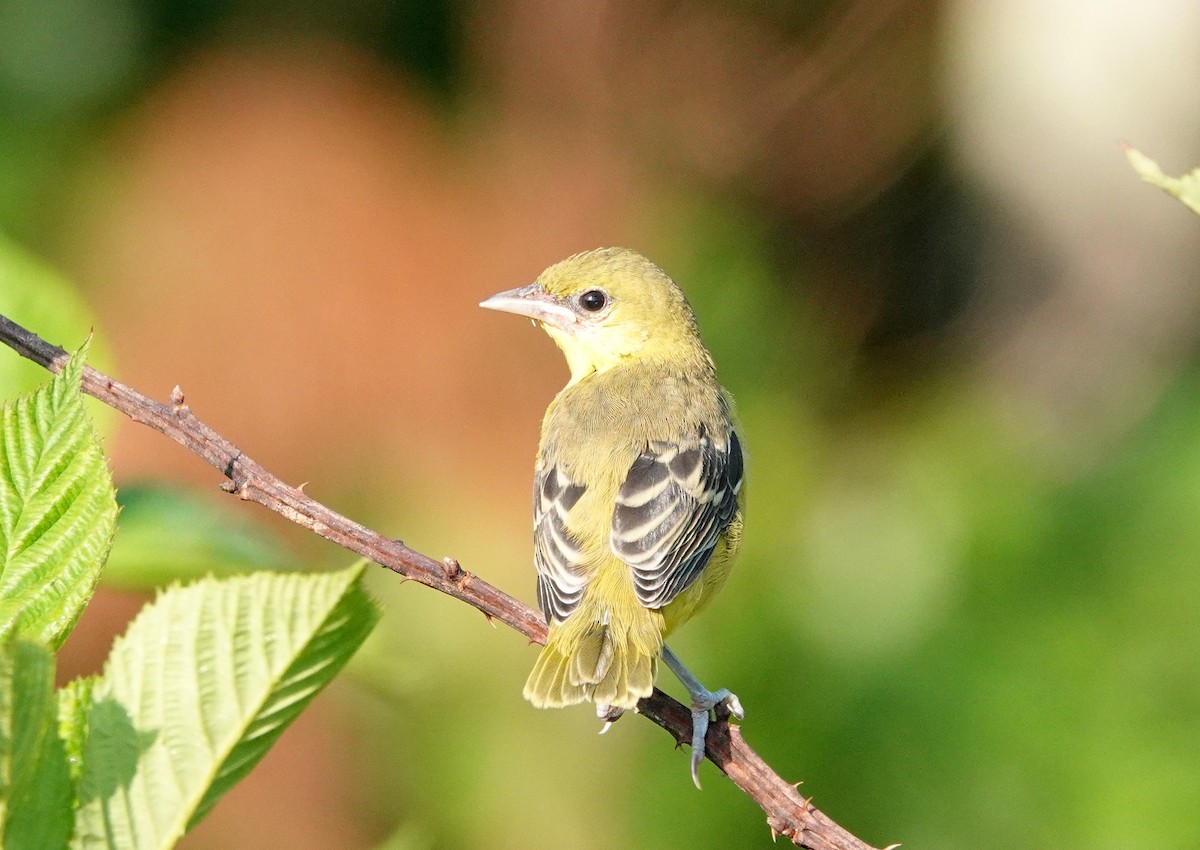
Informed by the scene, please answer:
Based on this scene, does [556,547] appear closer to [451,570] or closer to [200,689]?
[451,570]

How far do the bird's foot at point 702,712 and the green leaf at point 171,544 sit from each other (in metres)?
1.16

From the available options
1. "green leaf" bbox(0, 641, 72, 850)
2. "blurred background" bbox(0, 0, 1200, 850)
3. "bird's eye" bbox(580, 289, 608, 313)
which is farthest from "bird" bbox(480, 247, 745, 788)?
"green leaf" bbox(0, 641, 72, 850)

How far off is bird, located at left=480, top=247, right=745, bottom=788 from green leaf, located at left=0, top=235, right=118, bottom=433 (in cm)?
156

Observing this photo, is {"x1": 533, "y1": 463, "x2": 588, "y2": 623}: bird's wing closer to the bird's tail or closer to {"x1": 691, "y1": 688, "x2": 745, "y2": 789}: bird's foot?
the bird's tail

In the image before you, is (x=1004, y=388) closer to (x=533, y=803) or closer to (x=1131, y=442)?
(x=1131, y=442)

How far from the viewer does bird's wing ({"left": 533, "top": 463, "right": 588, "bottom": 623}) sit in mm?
3900

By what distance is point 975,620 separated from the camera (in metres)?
6.20

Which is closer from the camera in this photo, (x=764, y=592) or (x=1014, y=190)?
(x=764, y=592)

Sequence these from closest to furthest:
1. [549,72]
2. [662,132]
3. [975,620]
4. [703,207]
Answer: [975,620]
[703,207]
[662,132]
[549,72]

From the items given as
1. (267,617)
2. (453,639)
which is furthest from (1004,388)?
(267,617)

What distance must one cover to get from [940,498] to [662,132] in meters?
4.43

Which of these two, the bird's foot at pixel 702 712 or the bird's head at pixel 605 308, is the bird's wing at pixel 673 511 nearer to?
the bird's foot at pixel 702 712

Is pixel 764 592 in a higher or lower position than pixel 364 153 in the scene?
lower

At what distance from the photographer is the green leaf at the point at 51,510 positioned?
1.47 metres
